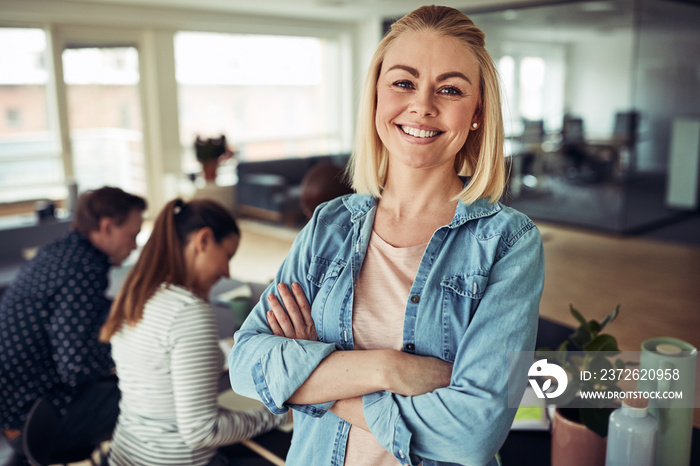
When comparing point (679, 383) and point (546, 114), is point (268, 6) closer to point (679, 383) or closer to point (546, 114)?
point (546, 114)

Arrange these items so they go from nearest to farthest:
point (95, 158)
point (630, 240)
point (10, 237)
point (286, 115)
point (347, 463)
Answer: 1. point (347, 463)
2. point (10, 237)
3. point (630, 240)
4. point (95, 158)
5. point (286, 115)

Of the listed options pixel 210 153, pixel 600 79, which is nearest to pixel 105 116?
pixel 210 153

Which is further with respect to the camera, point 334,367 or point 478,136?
point 478,136

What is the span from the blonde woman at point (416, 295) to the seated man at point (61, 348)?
3.98ft

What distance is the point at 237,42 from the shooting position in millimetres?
9594

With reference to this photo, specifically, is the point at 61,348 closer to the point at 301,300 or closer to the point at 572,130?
the point at 301,300

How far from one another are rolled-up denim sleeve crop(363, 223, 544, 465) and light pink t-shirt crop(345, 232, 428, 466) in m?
0.07

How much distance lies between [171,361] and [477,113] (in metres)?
1.04

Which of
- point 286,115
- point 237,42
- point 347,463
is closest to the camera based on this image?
point 347,463

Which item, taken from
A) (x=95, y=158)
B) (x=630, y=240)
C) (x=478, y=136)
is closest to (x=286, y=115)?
(x=95, y=158)

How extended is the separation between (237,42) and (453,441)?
373 inches

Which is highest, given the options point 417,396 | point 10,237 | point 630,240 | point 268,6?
point 268,6

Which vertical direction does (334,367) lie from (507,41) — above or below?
below

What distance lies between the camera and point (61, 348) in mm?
2102
